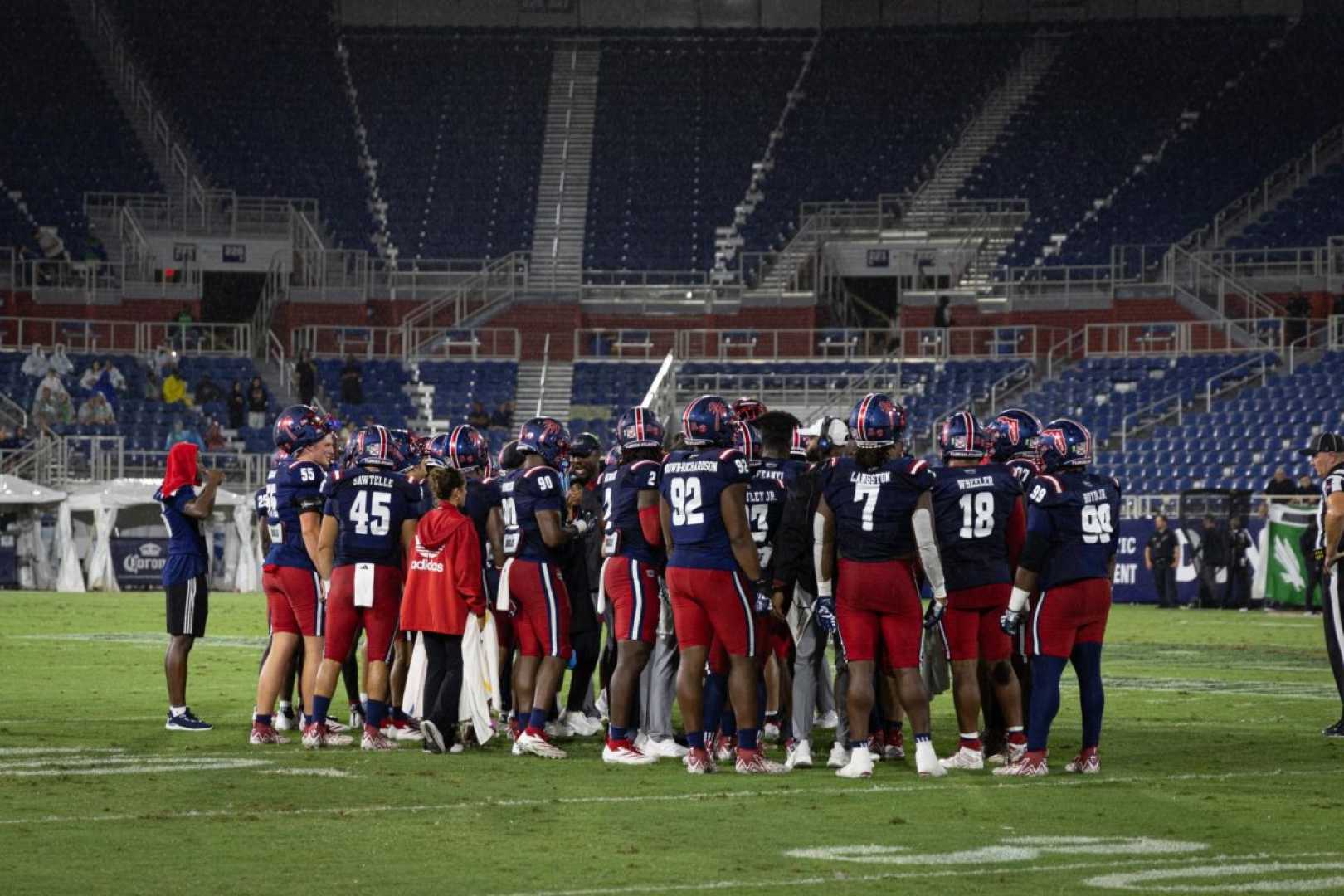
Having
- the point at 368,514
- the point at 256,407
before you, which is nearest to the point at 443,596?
the point at 368,514

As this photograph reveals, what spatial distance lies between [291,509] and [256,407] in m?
28.0

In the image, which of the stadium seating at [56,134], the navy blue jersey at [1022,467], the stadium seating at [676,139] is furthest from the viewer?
the stadium seating at [676,139]

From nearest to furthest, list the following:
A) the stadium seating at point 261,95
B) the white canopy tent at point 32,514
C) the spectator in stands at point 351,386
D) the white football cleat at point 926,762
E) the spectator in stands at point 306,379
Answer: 1. the white football cleat at point 926,762
2. the white canopy tent at point 32,514
3. the spectator in stands at point 306,379
4. the spectator in stands at point 351,386
5. the stadium seating at point 261,95

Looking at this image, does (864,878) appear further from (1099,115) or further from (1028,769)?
(1099,115)

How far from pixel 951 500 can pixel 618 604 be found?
2049 mm

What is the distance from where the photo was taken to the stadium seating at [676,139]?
48750 mm

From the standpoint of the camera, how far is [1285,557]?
99.5 feet

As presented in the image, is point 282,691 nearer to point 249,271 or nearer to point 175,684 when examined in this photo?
point 175,684

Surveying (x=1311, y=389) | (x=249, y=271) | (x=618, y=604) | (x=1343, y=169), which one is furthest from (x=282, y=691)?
(x=1343, y=169)

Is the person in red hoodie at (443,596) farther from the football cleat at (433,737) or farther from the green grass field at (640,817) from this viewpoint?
the green grass field at (640,817)

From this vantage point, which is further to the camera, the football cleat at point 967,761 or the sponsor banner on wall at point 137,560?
the sponsor banner on wall at point 137,560

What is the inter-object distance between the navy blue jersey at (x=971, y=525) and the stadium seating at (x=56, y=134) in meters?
37.5

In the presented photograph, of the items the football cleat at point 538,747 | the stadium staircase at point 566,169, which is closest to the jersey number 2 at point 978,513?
the football cleat at point 538,747

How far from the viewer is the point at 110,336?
43.7 meters
